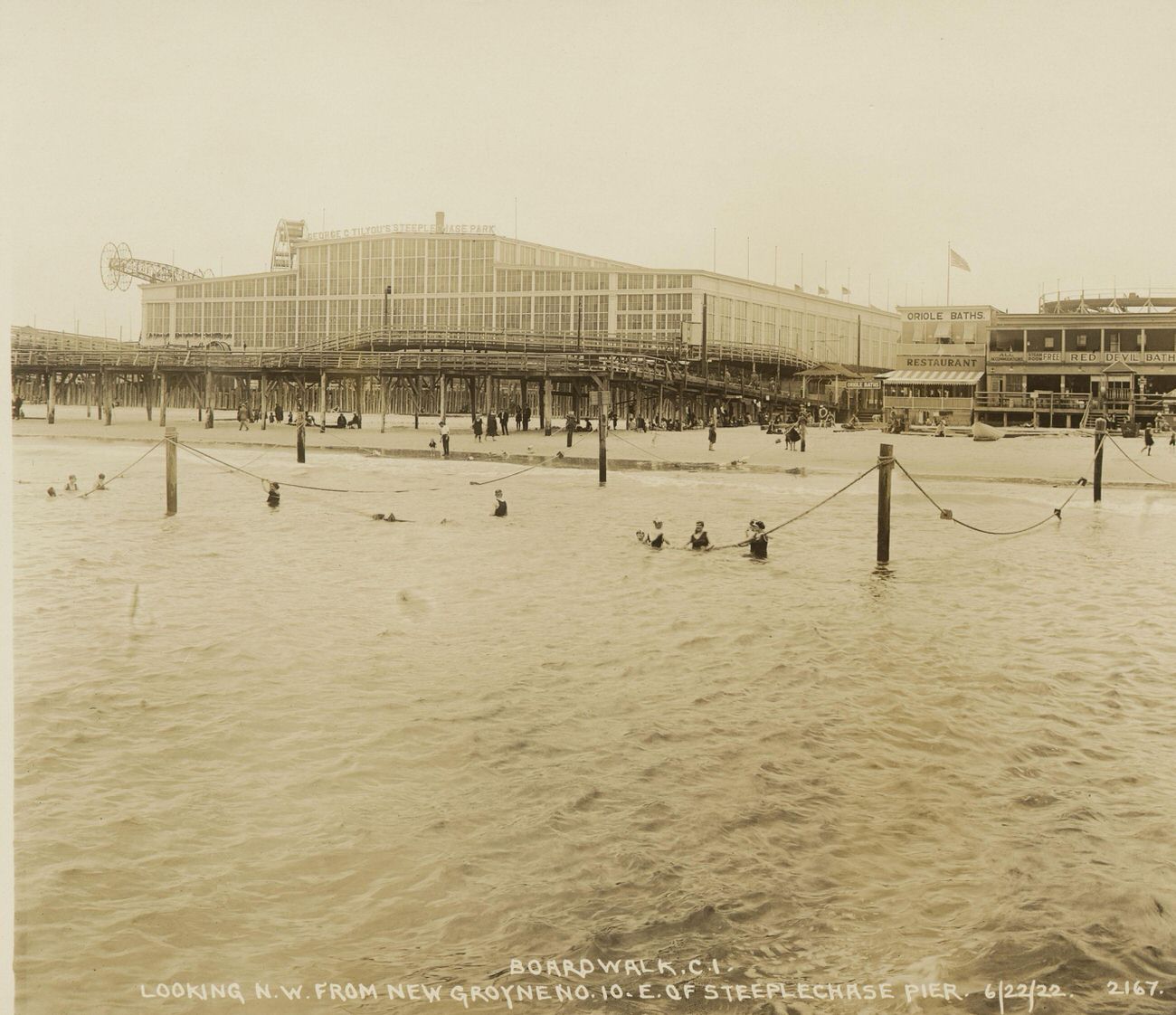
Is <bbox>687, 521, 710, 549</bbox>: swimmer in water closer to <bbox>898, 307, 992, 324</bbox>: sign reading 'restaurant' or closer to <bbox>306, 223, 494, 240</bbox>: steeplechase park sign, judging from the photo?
<bbox>898, 307, 992, 324</bbox>: sign reading 'restaurant'

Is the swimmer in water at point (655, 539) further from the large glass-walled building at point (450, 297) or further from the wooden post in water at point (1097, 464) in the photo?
the large glass-walled building at point (450, 297)

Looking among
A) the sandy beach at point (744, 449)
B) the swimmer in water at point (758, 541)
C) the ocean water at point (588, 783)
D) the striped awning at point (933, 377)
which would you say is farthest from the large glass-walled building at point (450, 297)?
the ocean water at point (588, 783)

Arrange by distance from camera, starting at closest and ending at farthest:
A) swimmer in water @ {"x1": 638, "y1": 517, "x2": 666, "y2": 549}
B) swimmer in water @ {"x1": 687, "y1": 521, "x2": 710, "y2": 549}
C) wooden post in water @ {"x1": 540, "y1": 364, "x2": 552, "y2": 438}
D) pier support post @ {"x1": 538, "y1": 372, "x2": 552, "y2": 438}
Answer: swimmer in water @ {"x1": 687, "y1": 521, "x2": 710, "y2": 549}, swimmer in water @ {"x1": 638, "y1": 517, "x2": 666, "y2": 549}, wooden post in water @ {"x1": 540, "y1": 364, "x2": 552, "y2": 438}, pier support post @ {"x1": 538, "y1": 372, "x2": 552, "y2": 438}

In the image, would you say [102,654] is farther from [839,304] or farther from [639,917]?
[839,304]

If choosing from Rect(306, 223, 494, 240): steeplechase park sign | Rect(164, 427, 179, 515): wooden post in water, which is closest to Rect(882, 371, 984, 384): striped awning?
Rect(306, 223, 494, 240): steeplechase park sign

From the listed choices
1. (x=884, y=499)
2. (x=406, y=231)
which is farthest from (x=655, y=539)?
(x=406, y=231)

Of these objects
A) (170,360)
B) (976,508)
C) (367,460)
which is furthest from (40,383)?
(976,508)
